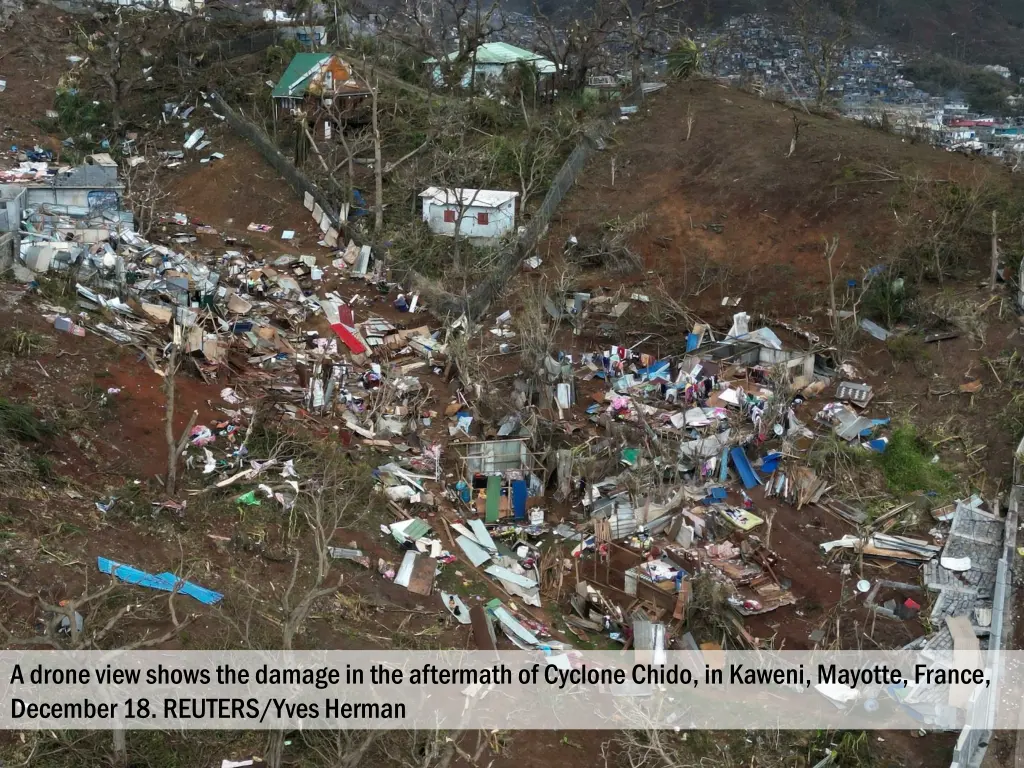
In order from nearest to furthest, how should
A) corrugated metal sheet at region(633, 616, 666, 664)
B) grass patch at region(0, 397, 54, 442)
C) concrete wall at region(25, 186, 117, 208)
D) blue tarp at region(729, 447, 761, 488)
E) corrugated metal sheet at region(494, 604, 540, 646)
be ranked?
corrugated metal sheet at region(633, 616, 666, 664), corrugated metal sheet at region(494, 604, 540, 646), grass patch at region(0, 397, 54, 442), blue tarp at region(729, 447, 761, 488), concrete wall at region(25, 186, 117, 208)

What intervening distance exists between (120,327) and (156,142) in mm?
11721

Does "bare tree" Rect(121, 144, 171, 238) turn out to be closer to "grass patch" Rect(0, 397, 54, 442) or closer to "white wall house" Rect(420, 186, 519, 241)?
"white wall house" Rect(420, 186, 519, 241)

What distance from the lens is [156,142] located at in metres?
24.9

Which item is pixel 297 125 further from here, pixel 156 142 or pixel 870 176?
pixel 870 176

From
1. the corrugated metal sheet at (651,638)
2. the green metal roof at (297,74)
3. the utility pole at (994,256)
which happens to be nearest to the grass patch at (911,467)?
the utility pole at (994,256)

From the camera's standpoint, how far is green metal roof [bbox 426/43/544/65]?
28.4 m

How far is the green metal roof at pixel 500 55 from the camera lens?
93.0 ft

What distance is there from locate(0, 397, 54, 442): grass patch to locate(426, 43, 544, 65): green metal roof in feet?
63.4

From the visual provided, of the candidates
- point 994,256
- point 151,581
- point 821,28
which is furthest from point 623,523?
point 821,28

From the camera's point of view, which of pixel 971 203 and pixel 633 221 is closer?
pixel 971 203

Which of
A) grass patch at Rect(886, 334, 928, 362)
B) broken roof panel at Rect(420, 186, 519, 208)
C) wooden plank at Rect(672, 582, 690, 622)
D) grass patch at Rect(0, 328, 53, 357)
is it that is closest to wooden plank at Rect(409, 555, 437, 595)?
wooden plank at Rect(672, 582, 690, 622)

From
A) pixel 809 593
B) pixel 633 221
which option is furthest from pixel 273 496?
pixel 633 221

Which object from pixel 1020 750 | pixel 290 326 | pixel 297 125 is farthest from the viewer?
pixel 297 125

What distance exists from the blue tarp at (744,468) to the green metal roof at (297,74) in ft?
54.5
